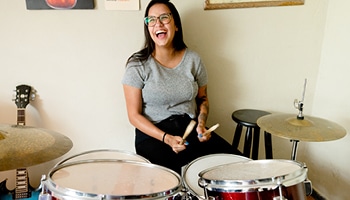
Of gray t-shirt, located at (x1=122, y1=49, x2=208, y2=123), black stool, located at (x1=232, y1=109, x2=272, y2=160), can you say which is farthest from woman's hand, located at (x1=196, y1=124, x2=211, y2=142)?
black stool, located at (x1=232, y1=109, x2=272, y2=160)

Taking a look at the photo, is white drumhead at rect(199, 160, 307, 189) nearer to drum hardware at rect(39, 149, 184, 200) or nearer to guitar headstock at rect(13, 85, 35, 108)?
drum hardware at rect(39, 149, 184, 200)

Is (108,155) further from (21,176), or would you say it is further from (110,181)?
(21,176)

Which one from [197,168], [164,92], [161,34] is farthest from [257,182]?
[161,34]

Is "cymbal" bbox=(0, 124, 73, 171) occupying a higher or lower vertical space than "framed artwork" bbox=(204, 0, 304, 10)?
lower

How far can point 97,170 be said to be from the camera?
959 mm

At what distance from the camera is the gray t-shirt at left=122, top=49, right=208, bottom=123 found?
1452mm

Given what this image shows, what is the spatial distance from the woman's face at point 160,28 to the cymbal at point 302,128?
0.64 m

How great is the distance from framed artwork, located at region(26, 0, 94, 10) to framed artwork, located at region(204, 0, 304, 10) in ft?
2.15

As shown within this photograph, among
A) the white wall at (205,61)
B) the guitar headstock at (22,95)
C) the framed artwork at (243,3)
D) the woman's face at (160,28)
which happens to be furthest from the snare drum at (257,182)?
the guitar headstock at (22,95)

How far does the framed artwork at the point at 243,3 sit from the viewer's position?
5.21 ft

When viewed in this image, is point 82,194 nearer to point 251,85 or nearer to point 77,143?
point 77,143

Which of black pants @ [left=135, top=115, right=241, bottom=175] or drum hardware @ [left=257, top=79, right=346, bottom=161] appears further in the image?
black pants @ [left=135, top=115, right=241, bottom=175]

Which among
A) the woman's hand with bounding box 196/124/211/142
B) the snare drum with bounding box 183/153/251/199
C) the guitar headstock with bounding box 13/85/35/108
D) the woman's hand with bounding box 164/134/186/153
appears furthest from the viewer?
the guitar headstock with bounding box 13/85/35/108

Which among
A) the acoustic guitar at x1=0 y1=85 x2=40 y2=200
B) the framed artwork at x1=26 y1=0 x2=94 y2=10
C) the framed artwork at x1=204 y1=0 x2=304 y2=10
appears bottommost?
the acoustic guitar at x1=0 y1=85 x2=40 y2=200
